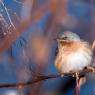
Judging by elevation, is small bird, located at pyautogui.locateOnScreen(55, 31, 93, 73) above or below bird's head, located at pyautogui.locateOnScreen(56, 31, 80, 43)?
Result: below

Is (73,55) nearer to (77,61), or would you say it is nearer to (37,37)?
(77,61)

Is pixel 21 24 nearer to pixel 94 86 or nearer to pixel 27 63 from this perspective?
pixel 27 63

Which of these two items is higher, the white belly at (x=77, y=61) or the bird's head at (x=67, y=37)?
the bird's head at (x=67, y=37)

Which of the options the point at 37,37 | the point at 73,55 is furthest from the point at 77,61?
the point at 37,37

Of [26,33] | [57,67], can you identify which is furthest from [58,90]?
[26,33]

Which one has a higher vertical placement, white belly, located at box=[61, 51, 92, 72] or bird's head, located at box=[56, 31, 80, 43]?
bird's head, located at box=[56, 31, 80, 43]
